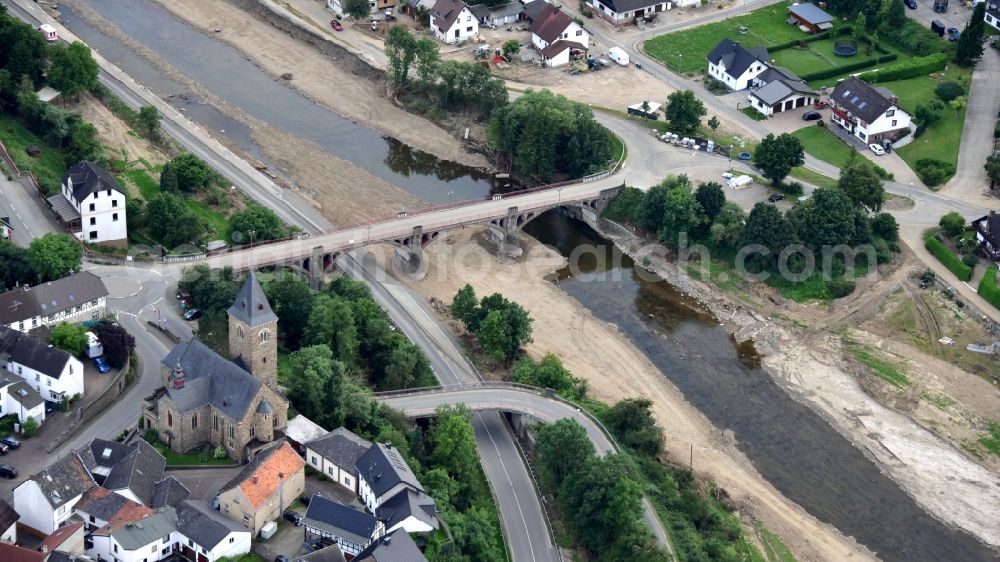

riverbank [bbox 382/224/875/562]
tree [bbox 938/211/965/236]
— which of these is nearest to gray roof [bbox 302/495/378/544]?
riverbank [bbox 382/224/875/562]

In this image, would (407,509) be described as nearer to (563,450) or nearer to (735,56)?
(563,450)

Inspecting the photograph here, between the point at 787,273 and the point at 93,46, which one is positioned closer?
the point at 787,273

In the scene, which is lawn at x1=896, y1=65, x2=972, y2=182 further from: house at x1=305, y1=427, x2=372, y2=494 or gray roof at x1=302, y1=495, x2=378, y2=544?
gray roof at x1=302, y1=495, x2=378, y2=544

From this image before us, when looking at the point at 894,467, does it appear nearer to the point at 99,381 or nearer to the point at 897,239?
the point at 897,239

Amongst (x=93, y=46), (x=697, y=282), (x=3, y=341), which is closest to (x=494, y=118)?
(x=697, y=282)

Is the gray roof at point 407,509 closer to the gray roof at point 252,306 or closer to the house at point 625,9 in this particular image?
the gray roof at point 252,306

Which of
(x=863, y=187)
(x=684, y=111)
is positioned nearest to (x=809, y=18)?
(x=684, y=111)
